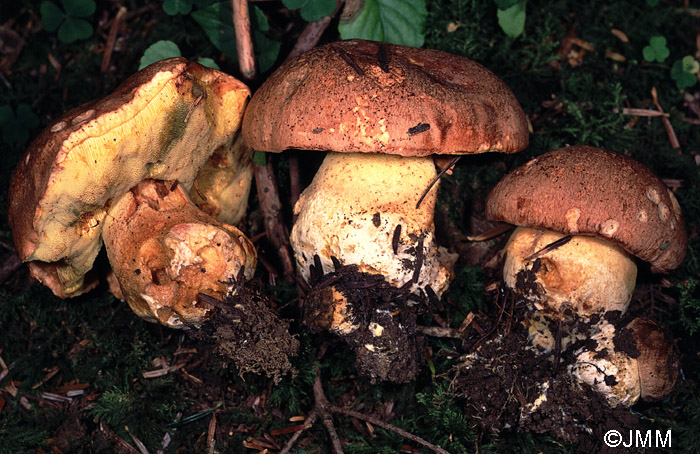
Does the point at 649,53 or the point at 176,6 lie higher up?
the point at 176,6

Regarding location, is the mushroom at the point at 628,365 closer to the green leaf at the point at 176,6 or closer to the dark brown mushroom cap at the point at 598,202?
the dark brown mushroom cap at the point at 598,202

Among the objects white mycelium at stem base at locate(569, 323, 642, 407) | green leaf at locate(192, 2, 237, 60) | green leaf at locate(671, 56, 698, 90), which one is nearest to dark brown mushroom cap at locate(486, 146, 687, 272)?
white mycelium at stem base at locate(569, 323, 642, 407)

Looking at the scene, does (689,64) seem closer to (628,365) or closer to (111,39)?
(628,365)

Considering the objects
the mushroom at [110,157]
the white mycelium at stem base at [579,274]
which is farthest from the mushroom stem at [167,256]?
the white mycelium at stem base at [579,274]

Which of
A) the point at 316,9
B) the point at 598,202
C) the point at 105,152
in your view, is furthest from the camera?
the point at 316,9
